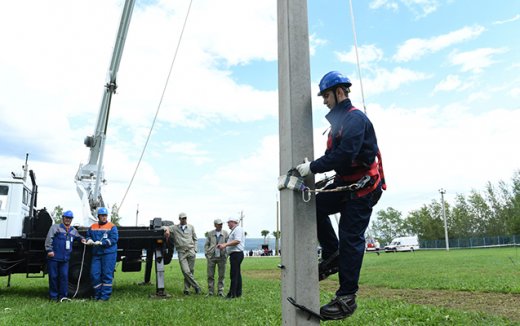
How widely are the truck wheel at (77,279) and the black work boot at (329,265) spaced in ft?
33.5

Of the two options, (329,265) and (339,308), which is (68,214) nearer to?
(329,265)

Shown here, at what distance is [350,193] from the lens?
3926 mm

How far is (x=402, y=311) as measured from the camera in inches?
310

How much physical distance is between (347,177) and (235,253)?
29.5 feet

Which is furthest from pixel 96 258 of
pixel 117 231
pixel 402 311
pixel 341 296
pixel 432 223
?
pixel 432 223

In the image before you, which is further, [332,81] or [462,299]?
[462,299]

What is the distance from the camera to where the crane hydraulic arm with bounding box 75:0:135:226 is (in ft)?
51.3

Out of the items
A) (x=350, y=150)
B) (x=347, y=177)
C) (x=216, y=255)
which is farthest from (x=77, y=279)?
(x=350, y=150)

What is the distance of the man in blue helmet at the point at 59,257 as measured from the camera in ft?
39.4

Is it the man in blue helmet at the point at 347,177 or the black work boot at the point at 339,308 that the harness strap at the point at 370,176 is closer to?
the man in blue helmet at the point at 347,177

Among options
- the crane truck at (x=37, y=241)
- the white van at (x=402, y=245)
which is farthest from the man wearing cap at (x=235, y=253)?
the white van at (x=402, y=245)

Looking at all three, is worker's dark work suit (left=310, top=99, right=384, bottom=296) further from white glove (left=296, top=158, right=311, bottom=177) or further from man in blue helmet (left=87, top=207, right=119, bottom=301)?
man in blue helmet (left=87, top=207, right=119, bottom=301)

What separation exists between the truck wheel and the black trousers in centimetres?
394

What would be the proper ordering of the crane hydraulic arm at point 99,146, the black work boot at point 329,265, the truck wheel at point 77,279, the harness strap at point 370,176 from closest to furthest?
the harness strap at point 370,176 < the black work boot at point 329,265 < the truck wheel at point 77,279 < the crane hydraulic arm at point 99,146
